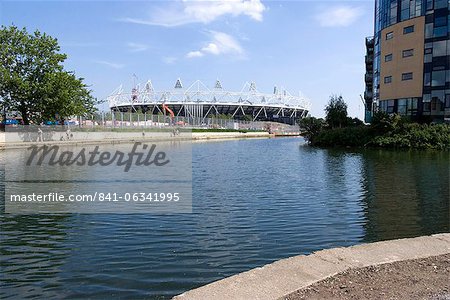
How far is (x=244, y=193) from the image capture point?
50.6 ft

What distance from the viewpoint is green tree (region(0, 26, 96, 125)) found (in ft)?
146

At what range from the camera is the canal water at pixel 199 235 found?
680 centimetres

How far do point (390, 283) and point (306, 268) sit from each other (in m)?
1.12

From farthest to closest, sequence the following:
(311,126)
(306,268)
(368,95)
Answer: (368,95), (311,126), (306,268)

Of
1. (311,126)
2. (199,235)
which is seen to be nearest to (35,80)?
(311,126)

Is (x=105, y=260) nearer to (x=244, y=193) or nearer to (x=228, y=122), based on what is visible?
(x=244, y=193)

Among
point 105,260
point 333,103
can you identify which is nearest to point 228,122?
point 333,103

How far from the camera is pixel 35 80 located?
4612cm

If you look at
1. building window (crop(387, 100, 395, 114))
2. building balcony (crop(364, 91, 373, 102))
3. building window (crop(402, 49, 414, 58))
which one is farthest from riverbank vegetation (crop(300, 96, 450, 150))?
building balcony (crop(364, 91, 373, 102))

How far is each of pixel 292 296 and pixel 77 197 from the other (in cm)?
1112

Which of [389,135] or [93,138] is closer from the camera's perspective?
[389,135]

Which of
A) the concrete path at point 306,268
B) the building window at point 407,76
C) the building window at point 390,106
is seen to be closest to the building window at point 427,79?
the building window at point 407,76

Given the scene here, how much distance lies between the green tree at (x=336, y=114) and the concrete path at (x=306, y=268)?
5299 cm

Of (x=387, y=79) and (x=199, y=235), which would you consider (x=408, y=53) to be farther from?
(x=199, y=235)
